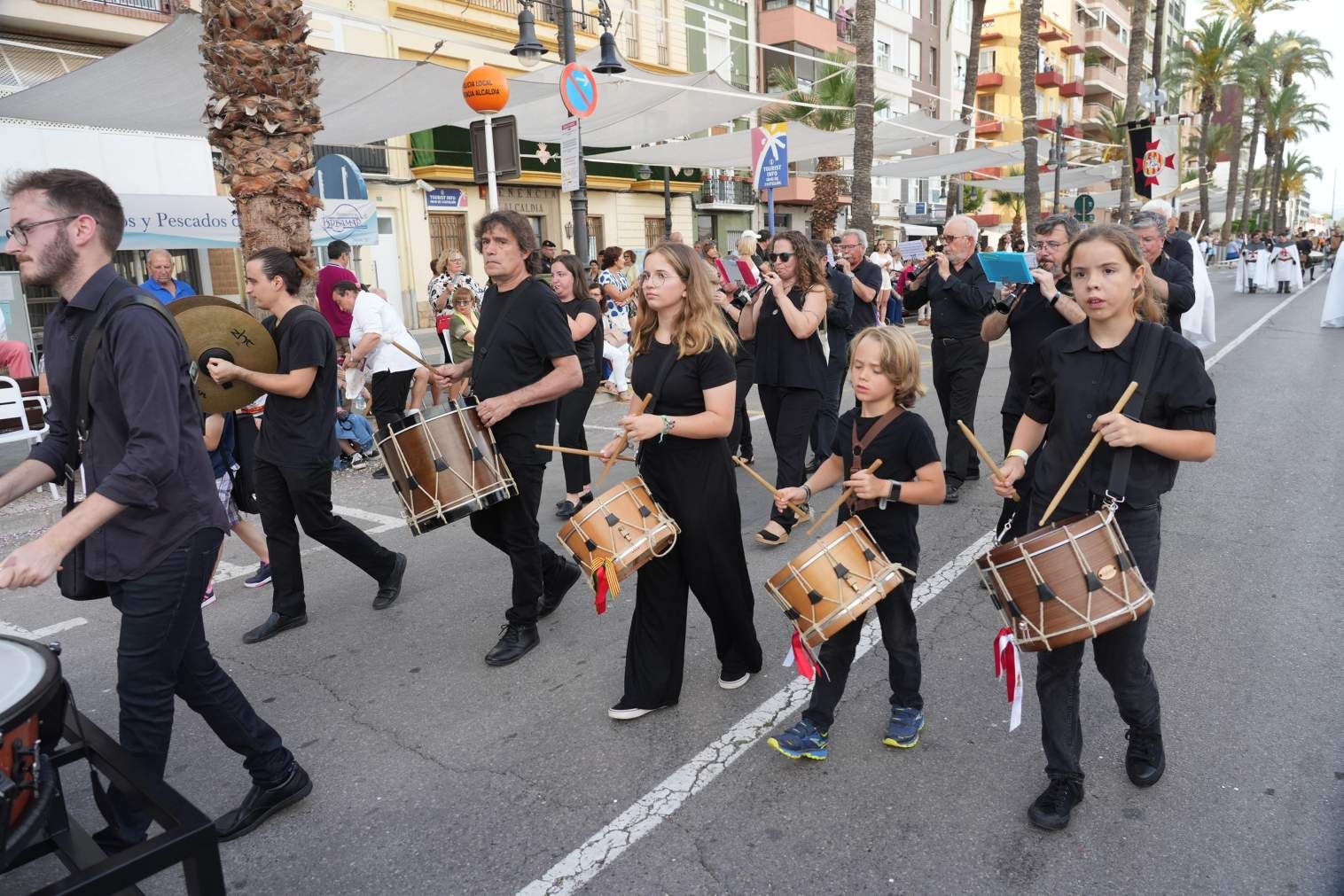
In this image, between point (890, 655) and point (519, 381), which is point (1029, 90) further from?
point (890, 655)

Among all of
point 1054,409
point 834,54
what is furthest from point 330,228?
point 834,54

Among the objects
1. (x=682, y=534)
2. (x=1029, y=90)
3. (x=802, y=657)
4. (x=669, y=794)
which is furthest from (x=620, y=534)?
(x=1029, y=90)

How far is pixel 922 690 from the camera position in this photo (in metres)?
3.79

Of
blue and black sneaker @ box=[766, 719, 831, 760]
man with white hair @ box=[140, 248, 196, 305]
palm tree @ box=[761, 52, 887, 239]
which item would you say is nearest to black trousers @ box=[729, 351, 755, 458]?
blue and black sneaker @ box=[766, 719, 831, 760]

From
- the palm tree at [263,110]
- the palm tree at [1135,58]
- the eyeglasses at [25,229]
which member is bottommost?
the eyeglasses at [25,229]

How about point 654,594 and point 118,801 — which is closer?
point 118,801

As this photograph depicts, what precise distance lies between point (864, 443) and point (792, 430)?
2630 mm

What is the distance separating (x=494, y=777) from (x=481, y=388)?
169cm

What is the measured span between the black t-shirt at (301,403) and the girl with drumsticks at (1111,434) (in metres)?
3.02

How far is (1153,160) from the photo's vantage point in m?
19.8

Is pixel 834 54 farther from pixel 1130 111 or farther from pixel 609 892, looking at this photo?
pixel 609 892

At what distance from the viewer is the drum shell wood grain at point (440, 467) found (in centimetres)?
383

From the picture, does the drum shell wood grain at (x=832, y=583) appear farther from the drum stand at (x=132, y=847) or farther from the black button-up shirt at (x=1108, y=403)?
the drum stand at (x=132, y=847)

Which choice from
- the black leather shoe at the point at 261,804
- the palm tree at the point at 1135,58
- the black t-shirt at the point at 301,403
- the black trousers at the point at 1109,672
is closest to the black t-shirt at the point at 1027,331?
the black trousers at the point at 1109,672
